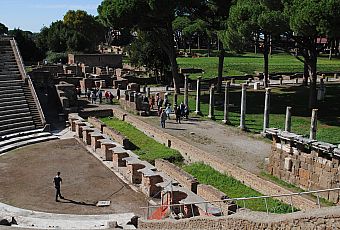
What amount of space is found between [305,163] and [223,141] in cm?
638

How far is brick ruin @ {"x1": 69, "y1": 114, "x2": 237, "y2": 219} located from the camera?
1288 centimetres

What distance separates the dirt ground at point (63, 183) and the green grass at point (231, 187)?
286 cm

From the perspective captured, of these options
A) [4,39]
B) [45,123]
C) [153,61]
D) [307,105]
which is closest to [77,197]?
[45,123]

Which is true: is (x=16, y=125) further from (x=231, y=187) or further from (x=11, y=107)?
(x=231, y=187)

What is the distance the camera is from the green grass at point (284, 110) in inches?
907

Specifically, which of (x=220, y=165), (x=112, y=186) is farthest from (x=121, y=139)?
(x=220, y=165)

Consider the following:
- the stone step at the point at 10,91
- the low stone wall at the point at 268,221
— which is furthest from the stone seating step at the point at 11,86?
the low stone wall at the point at 268,221

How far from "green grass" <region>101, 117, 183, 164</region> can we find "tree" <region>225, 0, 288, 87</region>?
25.4 feet

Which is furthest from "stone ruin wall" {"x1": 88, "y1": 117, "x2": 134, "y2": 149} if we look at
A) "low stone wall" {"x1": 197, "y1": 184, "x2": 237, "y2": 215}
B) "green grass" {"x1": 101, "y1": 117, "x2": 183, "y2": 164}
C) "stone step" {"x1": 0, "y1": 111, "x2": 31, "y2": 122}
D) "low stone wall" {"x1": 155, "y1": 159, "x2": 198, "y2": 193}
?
"low stone wall" {"x1": 197, "y1": 184, "x2": 237, "y2": 215}

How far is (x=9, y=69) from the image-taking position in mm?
29422

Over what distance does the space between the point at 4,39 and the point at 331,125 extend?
23367mm

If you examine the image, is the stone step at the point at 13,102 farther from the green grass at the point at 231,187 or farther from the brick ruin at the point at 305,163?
the brick ruin at the point at 305,163

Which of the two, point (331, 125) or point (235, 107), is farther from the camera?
point (235, 107)

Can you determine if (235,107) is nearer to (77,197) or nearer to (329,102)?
(329,102)
